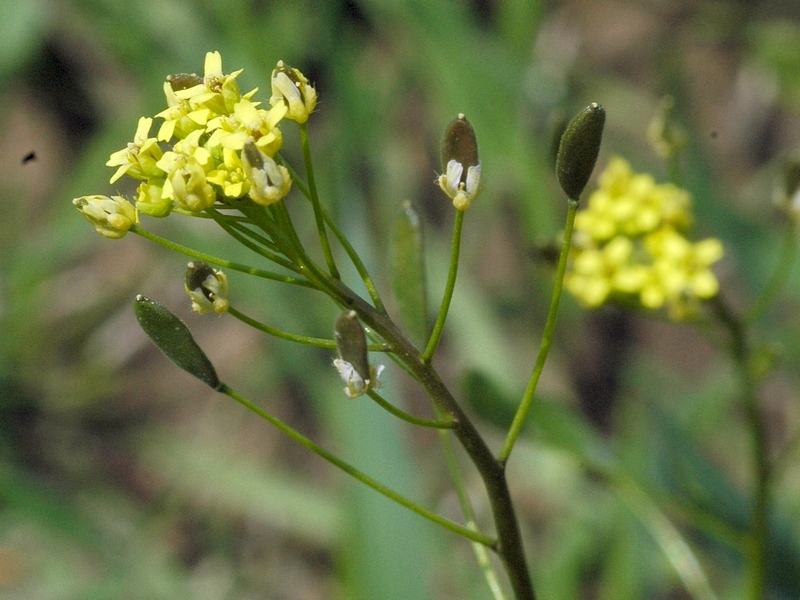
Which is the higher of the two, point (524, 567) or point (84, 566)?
point (524, 567)

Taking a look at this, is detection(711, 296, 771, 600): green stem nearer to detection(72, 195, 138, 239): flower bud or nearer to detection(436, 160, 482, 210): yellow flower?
detection(436, 160, 482, 210): yellow flower

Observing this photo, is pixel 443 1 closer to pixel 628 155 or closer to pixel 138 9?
pixel 628 155

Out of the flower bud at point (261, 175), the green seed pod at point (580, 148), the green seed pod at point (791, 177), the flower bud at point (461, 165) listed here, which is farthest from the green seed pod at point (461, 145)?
the green seed pod at point (791, 177)

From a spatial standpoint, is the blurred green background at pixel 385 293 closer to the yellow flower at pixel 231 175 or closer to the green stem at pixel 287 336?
the green stem at pixel 287 336

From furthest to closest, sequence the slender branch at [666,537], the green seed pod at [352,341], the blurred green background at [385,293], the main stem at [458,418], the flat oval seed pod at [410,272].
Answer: the blurred green background at [385,293]
the slender branch at [666,537]
the flat oval seed pod at [410,272]
the main stem at [458,418]
the green seed pod at [352,341]

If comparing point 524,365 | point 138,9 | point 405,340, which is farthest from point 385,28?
point 405,340
